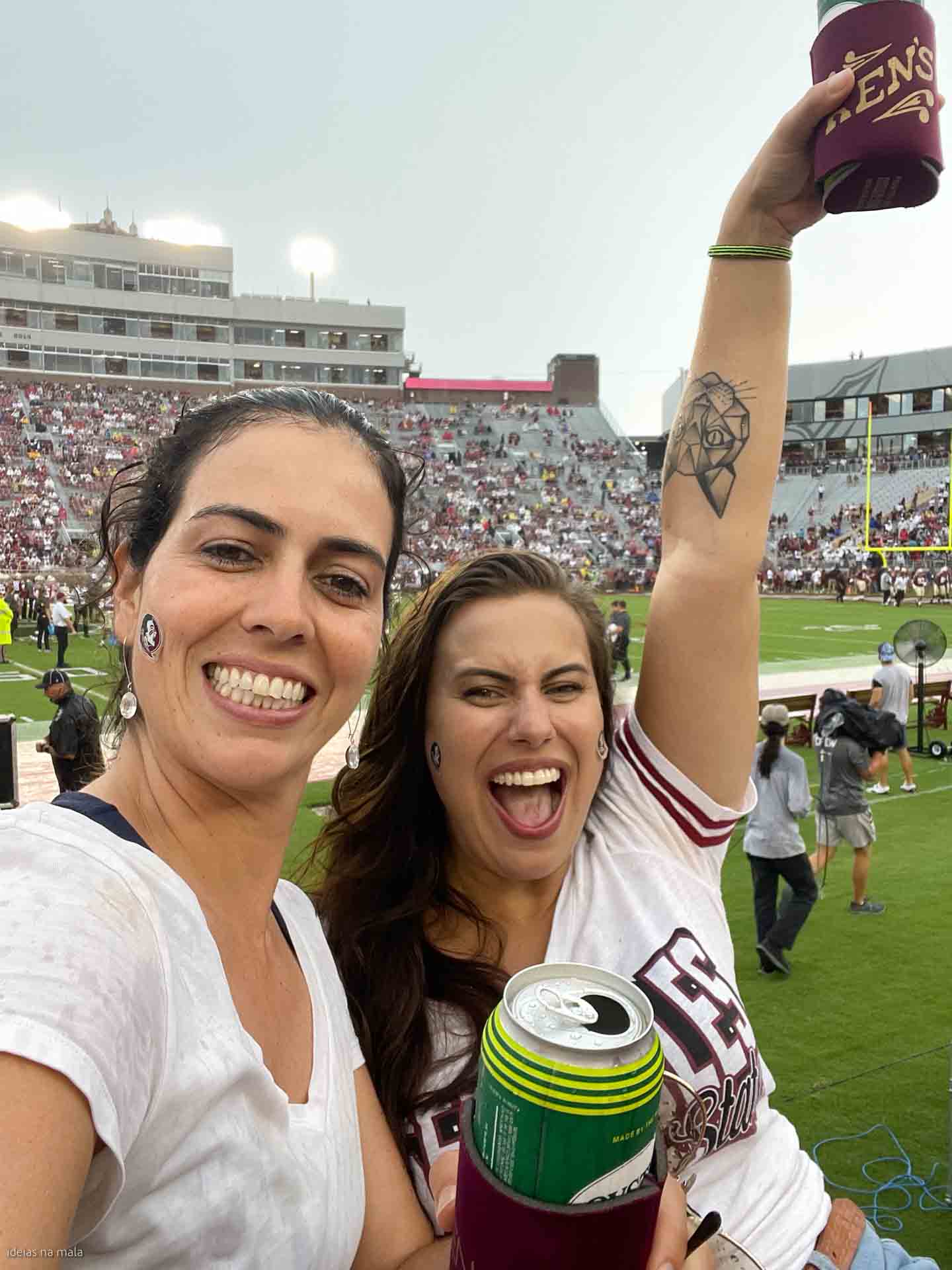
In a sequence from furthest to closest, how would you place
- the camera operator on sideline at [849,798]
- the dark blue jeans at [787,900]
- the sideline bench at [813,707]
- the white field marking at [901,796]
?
the sideline bench at [813,707] < the white field marking at [901,796] < the camera operator on sideline at [849,798] < the dark blue jeans at [787,900]

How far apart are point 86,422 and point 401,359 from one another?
2411cm

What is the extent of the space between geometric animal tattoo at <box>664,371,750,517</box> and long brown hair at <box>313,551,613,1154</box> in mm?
376

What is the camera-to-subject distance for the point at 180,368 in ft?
196

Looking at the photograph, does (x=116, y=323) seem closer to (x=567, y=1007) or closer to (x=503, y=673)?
(x=503, y=673)

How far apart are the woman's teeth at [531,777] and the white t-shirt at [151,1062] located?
2.60ft

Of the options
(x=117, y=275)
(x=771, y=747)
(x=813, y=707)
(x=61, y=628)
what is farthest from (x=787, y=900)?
(x=117, y=275)

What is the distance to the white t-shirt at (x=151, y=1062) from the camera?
81cm

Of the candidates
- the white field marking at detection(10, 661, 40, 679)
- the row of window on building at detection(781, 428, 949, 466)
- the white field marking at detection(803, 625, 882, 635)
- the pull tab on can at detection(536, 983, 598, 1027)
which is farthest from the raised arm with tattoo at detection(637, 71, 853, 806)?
the row of window on building at detection(781, 428, 949, 466)

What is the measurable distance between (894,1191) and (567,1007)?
371cm

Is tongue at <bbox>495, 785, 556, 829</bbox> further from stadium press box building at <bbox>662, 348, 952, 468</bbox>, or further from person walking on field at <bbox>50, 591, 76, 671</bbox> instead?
stadium press box building at <bbox>662, 348, 952, 468</bbox>

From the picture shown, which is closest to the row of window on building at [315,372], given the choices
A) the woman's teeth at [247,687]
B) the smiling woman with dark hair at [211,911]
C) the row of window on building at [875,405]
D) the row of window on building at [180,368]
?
the row of window on building at [180,368]

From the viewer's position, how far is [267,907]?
136 cm

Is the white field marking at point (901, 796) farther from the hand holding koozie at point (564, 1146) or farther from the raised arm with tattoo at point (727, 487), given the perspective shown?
the hand holding koozie at point (564, 1146)

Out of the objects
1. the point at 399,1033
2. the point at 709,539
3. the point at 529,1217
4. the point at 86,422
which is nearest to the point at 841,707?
the point at 709,539
